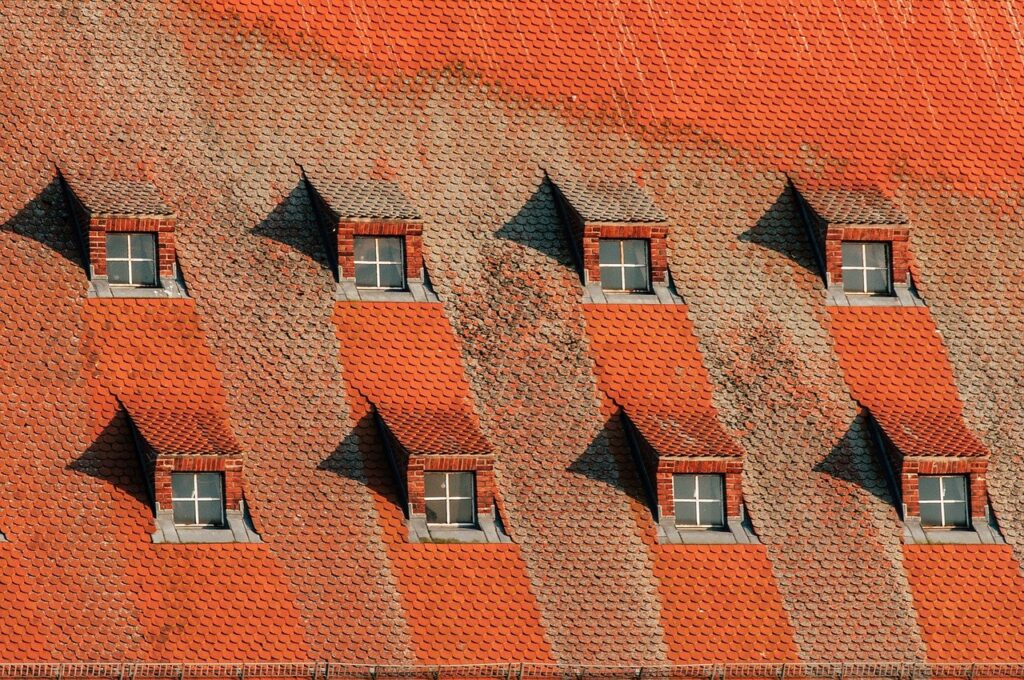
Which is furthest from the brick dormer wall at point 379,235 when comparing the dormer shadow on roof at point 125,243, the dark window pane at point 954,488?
the dark window pane at point 954,488

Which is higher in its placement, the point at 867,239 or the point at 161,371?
the point at 867,239

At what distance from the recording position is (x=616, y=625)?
2263 inches

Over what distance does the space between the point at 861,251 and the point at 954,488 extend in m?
6.21

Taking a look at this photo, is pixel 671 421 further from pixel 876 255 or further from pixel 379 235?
pixel 379 235

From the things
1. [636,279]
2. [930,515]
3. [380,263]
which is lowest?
[930,515]

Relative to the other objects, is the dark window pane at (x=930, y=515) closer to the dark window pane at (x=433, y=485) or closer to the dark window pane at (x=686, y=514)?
the dark window pane at (x=686, y=514)

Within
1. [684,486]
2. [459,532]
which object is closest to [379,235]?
[459,532]

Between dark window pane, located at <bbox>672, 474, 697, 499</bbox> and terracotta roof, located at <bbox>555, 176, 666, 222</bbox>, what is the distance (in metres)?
6.40

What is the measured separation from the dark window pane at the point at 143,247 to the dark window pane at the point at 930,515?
55.3ft

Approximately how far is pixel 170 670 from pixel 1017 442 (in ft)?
63.2

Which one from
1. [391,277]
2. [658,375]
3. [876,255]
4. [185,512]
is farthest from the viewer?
[876,255]

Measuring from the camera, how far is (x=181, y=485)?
2250 inches

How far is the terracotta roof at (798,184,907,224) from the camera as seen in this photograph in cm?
6400

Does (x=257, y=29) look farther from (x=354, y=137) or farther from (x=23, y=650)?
(x=23, y=650)
